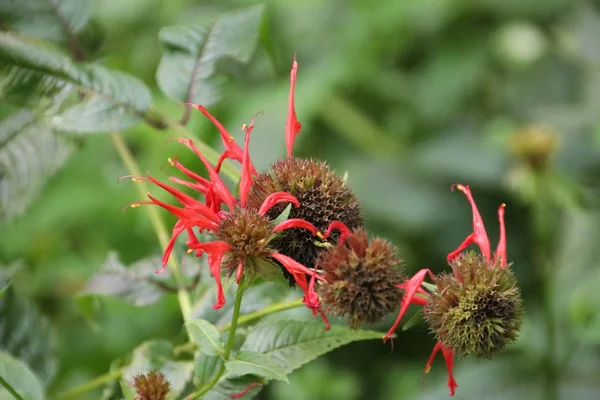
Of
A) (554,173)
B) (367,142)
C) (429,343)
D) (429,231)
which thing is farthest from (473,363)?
(367,142)

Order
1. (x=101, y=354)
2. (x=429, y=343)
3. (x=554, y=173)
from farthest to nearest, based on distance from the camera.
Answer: (x=429, y=343) → (x=101, y=354) → (x=554, y=173)

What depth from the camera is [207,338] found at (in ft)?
2.34

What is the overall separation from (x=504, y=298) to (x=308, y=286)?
7.2 inches

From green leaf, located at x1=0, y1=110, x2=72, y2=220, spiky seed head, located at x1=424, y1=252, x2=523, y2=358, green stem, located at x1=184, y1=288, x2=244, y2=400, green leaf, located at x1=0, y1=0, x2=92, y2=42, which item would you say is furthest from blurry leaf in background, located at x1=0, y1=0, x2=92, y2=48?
spiky seed head, located at x1=424, y1=252, x2=523, y2=358

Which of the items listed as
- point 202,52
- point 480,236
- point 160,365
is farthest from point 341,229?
point 202,52

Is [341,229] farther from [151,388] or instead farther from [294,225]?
[151,388]

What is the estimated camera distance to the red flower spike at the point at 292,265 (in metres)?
0.70

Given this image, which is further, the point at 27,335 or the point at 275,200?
the point at 27,335

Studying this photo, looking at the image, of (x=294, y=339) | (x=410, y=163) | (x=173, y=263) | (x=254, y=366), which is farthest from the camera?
(x=410, y=163)

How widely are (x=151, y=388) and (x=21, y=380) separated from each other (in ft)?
0.76

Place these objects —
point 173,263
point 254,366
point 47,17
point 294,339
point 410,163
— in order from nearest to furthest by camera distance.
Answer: point 254,366
point 294,339
point 173,263
point 47,17
point 410,163

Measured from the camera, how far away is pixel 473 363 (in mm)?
1883

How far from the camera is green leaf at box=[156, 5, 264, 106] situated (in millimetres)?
991

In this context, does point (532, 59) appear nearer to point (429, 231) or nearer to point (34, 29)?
point (429, 231)
